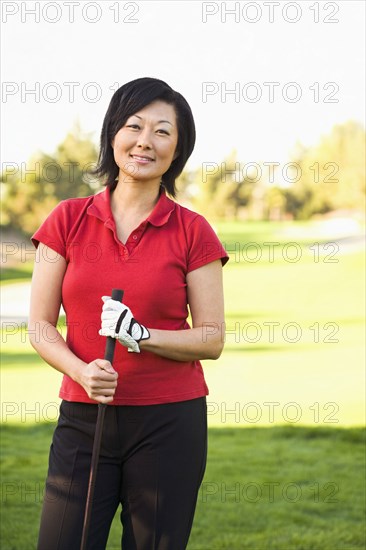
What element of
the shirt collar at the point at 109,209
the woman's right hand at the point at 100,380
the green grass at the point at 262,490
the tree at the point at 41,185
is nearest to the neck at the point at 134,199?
the shirt collar at the point at 109,209

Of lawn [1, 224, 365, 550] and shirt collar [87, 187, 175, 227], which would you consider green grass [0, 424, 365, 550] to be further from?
shirt collar [87, 187, 175, 227]

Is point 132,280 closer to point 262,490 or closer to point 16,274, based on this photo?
point 262,490

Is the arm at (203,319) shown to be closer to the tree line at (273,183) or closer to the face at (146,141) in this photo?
the face at (146,141)

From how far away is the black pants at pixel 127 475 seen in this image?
2.14m

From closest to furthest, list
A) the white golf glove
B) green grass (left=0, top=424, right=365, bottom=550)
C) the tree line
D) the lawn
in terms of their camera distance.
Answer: the white golf glove < green grass (left=0, top=424, right=365, bottom=550) < the lawn < the tree line

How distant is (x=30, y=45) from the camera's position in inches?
818

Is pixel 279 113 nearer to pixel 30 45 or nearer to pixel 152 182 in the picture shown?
pixel 30 45

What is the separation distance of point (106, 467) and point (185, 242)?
21.6 inches

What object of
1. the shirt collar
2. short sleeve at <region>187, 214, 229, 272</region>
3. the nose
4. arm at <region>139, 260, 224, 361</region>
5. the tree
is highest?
the tree

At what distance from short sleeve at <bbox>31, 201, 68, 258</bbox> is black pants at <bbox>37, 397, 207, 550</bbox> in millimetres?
369

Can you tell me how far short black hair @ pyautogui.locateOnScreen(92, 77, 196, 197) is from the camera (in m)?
2.24

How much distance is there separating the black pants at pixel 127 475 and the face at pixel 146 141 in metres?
0.56

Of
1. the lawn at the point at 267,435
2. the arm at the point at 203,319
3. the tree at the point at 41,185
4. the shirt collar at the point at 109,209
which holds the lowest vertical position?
the lawn at the point at 267,435

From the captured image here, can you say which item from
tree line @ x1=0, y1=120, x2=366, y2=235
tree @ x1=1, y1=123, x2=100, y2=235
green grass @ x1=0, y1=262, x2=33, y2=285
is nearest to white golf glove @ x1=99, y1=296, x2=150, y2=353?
green grass @ x1=0, y1=262, x2=33, y2=285
